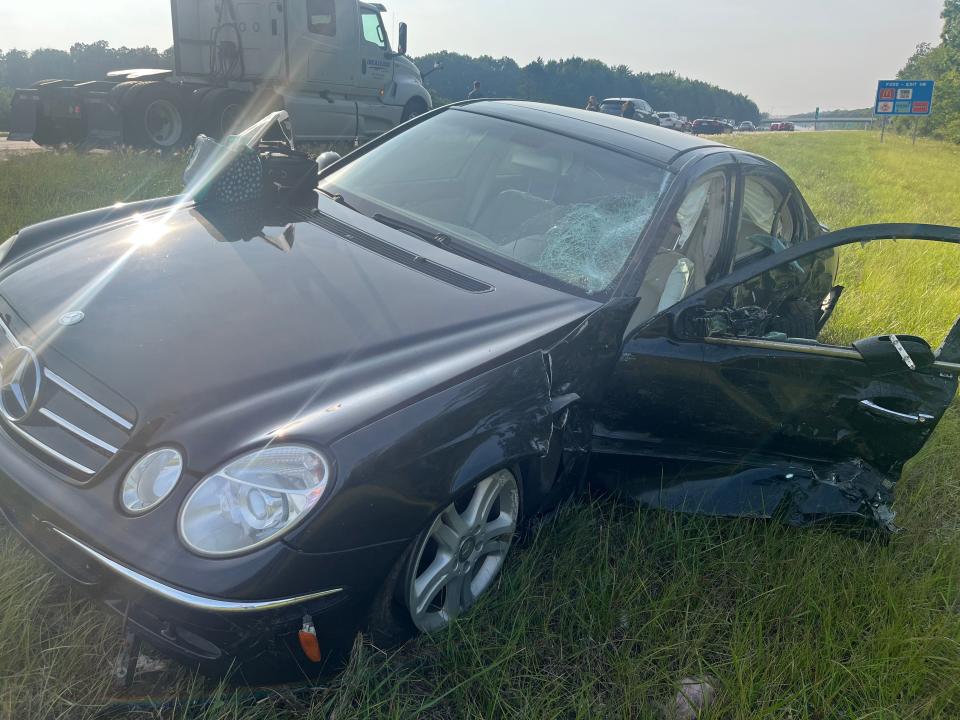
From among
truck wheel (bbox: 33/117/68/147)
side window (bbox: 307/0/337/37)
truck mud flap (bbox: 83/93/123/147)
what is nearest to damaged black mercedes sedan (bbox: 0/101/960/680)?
truck mud flap (bbox: 83/93/123/147)

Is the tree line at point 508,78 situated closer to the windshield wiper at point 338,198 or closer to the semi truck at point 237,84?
the semi truck at point 237,84

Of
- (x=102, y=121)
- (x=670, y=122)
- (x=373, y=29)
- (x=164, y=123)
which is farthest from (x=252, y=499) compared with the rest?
(x=670, y=122)

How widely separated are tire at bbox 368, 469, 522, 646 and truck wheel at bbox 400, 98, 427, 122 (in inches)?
448

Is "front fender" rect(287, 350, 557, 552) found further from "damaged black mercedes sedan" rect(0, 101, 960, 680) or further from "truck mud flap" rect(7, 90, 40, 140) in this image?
"truck mud flap" rect(7, 90, 40, 140)

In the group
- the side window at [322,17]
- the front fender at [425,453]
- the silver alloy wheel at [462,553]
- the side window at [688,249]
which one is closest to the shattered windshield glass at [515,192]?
the side window at [688,249]

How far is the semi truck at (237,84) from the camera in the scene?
9438 millimetres

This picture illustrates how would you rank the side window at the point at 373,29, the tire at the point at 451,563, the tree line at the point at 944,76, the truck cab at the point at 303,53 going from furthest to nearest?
the tree line at the point at 944,76, the side window at the point at 373,29, the truck cab at the point at 303,53, the tire at the point at 451,563

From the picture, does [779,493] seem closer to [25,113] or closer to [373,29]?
[25,113]

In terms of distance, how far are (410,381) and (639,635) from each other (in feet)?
3.54

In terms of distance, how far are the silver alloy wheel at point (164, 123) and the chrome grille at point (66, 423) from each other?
8.80 metres

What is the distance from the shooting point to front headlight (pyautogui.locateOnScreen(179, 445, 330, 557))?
164 cm

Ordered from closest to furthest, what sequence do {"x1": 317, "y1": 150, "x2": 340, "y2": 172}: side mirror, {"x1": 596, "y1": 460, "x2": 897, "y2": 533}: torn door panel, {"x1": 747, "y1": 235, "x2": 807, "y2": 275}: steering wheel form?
{"x1": 596, "y1": 460, "x2": 897, "y2": 533}: torn door panel < {"x1": 747, "y1": 235, "x2": 807, "y2": 275}: steering wheel < {"x1": 317, "y1": 150, "x2": 340, "y2": 172}: side mirror

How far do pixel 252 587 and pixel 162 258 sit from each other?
1.35 meters

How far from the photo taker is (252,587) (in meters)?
1.61
